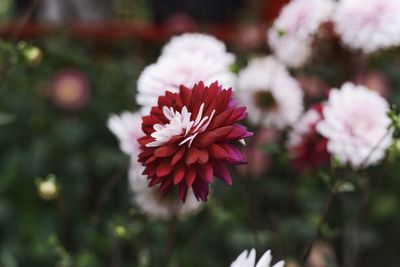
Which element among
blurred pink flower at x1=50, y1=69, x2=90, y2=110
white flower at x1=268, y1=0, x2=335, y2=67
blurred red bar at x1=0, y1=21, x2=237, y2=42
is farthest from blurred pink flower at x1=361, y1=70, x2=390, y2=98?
white flower at x1=268, y1=0, x2=335, y2=67

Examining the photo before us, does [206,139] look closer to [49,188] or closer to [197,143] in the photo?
[197,143]

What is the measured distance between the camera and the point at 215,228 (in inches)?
65.4

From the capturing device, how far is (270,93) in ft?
3.43

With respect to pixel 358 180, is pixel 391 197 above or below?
above

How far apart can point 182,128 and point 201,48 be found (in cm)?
31

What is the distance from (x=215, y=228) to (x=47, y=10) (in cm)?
127

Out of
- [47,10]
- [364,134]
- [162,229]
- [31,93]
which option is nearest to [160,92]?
[364,134]

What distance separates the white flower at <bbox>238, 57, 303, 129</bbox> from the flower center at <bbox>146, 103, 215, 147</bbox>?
45cm

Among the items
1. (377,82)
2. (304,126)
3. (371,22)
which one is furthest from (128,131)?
(377,82)

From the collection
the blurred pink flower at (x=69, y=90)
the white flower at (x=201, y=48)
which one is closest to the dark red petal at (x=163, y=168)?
the white flower at (x=201, y=48)

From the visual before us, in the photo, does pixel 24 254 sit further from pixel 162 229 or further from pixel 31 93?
pixel 31 93

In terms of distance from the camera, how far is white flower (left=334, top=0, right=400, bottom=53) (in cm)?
86

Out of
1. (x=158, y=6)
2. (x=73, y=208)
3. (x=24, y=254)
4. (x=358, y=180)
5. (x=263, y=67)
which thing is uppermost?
(x=158, y=6)

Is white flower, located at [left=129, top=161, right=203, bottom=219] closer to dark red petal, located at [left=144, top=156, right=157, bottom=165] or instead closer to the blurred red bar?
dark red petal, located at [left=144, top=156, right=157, bottom=165]
